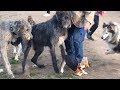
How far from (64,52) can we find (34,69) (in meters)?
0.79

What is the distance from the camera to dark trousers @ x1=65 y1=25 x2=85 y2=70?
25.6 ft

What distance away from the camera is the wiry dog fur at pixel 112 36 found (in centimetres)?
881

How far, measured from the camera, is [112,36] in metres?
8.92

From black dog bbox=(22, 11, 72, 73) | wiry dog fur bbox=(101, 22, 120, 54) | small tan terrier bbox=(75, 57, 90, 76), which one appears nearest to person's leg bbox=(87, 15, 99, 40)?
wiry dog fur bbox=(101, 22, 120, 54)

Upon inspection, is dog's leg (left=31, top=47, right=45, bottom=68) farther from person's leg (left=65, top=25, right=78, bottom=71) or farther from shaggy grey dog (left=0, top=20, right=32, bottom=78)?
shaggy grey dog (left=0, top=20, right=32, bottom=78)

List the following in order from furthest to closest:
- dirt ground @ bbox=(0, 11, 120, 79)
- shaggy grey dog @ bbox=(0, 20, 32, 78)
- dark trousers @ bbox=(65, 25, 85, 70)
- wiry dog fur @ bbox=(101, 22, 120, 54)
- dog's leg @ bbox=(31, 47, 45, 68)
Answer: wiry dog fur @ bbox=(101, 22, 120, 54), dog's leg @ bbox=(31, 47, 45, 68), dark trousers @ bbox=(65, 25, 85, 70), dirt ground @ bbox=(0, 11, 120, 79), shaggy grey dog @ bbox=(0, 20, 32, 78)

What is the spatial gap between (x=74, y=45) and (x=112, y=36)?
137 centimetres

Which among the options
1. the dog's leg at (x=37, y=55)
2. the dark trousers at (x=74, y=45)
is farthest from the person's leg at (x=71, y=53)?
the dog's leg at (x=37, y=55)

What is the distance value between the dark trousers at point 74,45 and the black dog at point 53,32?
0.19 metres

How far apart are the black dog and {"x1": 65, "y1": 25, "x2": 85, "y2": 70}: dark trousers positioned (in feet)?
0.63

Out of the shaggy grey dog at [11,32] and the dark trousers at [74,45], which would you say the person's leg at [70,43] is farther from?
the shaggy grey dog at [11,32]

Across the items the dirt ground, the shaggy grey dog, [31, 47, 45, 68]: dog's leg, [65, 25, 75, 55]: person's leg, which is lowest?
the dirt ground

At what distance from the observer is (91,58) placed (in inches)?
361
